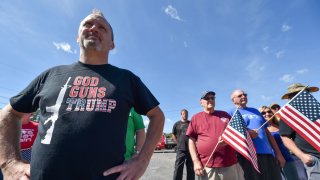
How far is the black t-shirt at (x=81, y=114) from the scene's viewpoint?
1383mm

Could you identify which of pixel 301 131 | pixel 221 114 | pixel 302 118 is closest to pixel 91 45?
pixel 301 131

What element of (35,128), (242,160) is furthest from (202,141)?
(35,128)

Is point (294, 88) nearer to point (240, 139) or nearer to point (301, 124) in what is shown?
point (301, 124)

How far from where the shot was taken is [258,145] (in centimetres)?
432

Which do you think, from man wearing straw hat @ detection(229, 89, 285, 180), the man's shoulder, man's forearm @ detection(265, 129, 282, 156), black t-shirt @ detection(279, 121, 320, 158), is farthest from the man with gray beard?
man's forearm @ detection(265, 129, 282, 156)

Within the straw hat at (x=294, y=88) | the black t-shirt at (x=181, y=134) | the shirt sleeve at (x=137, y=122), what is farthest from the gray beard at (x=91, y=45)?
the black t-shirt at (x=181, y=134)

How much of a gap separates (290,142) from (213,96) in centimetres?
168

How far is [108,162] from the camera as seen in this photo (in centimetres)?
143

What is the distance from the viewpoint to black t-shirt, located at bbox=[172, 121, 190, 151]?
22.6ft

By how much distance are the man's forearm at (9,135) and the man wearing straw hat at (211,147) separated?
321cm

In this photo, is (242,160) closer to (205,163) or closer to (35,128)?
(205,163)

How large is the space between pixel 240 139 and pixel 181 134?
3604 mm

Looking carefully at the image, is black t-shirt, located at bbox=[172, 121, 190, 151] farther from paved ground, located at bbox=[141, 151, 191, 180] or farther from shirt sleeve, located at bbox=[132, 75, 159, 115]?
shirt sleeve, located at bbox=[132, 75, 159, 115]

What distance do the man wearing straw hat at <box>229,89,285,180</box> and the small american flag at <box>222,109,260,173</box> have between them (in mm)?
254
